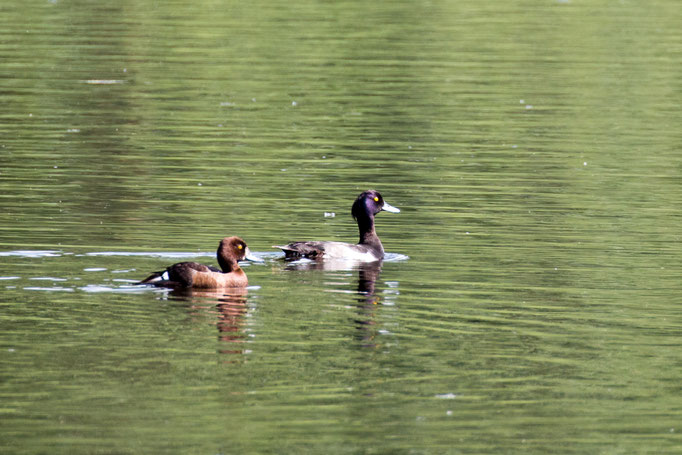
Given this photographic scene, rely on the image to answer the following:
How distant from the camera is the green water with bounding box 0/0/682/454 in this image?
9.85 meters

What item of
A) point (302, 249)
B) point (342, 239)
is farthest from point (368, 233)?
point (302, 249)

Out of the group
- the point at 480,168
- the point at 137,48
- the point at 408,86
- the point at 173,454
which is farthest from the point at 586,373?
the point at 137,48

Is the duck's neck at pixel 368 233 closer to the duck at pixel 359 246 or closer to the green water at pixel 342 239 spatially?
the duck at pixel 359 246

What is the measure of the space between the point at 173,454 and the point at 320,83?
2544cm

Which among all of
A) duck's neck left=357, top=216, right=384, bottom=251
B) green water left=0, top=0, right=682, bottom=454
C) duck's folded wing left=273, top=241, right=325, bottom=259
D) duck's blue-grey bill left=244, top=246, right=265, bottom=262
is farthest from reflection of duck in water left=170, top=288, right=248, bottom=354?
duck's neck left=357, top=216, right=384, bottom=251

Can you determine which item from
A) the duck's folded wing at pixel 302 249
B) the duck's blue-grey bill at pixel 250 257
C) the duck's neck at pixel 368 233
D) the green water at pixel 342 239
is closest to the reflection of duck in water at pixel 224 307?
the green water at pixel 342 239

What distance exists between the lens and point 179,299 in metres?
13.3

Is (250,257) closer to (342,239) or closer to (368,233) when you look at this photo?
(368,233)

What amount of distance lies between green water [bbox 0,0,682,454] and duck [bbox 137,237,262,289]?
0.43m

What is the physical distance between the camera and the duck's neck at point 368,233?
1694 cm

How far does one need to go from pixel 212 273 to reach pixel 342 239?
4490mm

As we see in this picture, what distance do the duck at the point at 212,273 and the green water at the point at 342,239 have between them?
433mm

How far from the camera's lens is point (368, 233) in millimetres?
17234

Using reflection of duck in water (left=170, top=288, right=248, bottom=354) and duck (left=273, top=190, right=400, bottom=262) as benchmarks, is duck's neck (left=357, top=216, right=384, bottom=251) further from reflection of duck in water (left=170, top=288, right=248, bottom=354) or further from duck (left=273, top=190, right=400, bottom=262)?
reflection of duck in water (left=170, top=288, right=248, bottom=354)
